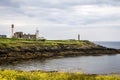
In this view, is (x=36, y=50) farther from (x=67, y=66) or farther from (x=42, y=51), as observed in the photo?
(x=67, y=66)

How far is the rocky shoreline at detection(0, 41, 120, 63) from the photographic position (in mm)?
92800

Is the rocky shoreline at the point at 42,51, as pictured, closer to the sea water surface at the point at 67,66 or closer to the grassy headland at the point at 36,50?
the grassy headland at the point at 36,50

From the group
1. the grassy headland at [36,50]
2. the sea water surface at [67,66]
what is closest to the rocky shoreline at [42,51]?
the grassy headland at [36,50]

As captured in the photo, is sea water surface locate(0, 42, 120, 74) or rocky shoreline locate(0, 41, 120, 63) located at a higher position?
rocky shoreline locate(0, 41, 120, 63)

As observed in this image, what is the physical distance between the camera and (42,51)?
366 feet

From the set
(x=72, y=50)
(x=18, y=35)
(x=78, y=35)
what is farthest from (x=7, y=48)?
(x=78, y=35)

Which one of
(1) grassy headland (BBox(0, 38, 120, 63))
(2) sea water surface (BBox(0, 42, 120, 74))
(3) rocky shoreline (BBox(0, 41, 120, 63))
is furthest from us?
(1) grassy headland (BBox(0, 38, 120, 63))

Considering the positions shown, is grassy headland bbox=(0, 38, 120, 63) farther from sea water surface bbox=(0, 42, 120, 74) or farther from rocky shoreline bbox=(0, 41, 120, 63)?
sea water surface bbox=(0, 42, 120, 74)

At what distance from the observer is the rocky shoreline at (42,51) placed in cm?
9280

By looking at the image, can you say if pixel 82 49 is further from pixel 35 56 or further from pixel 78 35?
pixel 78 35

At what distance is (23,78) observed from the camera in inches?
1029

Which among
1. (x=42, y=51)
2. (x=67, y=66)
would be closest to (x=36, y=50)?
(x=42, y=51)

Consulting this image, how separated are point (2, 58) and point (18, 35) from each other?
248 feet

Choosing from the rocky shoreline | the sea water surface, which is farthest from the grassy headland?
the sea water surface
